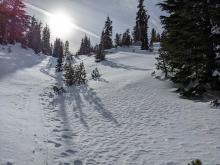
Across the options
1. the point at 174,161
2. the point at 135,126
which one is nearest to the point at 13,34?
the point at 135,126

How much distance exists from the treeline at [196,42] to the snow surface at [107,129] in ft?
5.49

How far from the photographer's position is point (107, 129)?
36.3 feet

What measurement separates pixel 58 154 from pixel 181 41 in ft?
36.9

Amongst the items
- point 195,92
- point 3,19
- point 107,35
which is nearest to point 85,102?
point 195,92

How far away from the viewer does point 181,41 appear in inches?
669

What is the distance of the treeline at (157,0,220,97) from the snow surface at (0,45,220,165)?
1.67 meters

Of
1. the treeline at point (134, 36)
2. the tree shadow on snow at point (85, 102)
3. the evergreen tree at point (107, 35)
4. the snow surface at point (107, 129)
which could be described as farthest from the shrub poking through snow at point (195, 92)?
the evergreen tree at point (107, 35)

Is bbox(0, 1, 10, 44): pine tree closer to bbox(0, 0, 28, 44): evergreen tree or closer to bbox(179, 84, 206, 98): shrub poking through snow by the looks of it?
bbox(0, 0, 28, 44): evergreen tree

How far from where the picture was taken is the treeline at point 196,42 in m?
15.9

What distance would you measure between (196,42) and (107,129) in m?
8.35

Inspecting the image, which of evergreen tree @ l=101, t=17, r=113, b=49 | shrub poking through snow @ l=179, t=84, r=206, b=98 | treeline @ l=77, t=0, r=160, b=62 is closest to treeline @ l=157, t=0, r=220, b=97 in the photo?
shrub poking through snow @ l=179, t=84, r=206, b=98

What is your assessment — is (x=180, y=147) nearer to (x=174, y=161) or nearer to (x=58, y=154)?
(x=174, y=161)

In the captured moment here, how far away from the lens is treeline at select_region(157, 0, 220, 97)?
1593 cm

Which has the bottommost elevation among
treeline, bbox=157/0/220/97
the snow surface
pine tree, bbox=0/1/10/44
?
the snow surface
